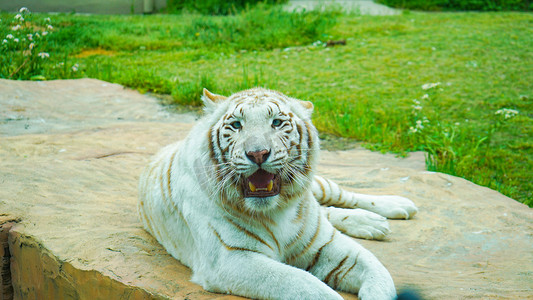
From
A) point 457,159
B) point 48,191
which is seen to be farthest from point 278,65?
point 48,191

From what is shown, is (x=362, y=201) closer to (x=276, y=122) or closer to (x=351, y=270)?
(x=351, y=270)

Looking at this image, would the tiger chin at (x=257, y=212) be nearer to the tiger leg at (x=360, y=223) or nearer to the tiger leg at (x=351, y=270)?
the tiger leg at (x=351, y=270)

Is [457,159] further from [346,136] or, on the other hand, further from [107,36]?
[107,36]

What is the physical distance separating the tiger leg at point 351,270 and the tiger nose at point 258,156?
0.74 metres

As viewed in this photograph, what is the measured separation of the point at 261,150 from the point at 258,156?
33mm

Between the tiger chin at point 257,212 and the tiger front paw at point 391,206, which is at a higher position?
the tiger chin at point 257,212

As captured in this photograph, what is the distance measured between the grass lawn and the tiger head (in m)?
2.58

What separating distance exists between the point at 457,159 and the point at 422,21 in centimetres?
806

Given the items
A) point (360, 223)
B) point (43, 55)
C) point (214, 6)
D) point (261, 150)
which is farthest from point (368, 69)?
point (261, 150)

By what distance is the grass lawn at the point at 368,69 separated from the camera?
19.3ft

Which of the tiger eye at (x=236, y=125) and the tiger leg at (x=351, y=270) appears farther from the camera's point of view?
the tiger eye at (x=236, y=125)

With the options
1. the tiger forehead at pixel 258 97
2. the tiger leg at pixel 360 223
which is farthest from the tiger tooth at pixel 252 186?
the tiger leg at pixel 360 223

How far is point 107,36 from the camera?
967cm

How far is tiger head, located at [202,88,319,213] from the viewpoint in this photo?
8.40ft
